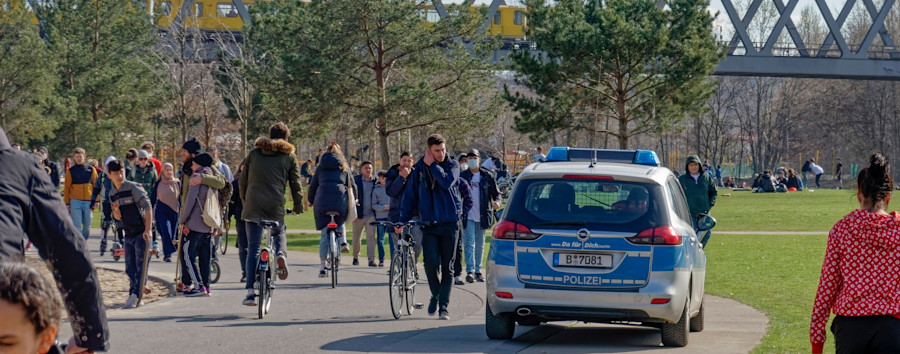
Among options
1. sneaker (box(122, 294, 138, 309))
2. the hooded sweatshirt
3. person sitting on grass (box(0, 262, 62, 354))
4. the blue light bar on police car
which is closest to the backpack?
sneaker (box(122, 294, 138, 309))

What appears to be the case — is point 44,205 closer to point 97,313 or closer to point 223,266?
point 97,313

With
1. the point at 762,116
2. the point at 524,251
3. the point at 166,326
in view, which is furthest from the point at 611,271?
the point at 762,116

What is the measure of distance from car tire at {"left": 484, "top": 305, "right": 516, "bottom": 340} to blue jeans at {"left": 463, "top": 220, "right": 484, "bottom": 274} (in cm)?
622

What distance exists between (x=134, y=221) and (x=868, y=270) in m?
9.30

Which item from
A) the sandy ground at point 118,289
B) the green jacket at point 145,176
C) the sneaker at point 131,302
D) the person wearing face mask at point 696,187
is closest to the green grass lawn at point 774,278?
the person wearing face mask at point 696,187

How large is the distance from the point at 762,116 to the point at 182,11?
5047cm

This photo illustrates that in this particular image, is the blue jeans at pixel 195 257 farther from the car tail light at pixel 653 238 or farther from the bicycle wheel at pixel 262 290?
the car tail light at pixel 653 238

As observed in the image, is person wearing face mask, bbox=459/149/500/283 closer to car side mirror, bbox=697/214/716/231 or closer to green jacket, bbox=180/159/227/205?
green jacket, bbox=180/159/227/205

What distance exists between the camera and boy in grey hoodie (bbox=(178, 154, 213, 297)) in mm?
14172

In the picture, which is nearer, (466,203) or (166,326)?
(166,326)

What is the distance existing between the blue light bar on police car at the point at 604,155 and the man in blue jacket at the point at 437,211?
4.02ft

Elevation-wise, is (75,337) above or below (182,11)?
below

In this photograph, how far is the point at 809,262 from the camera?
20281 millimetres

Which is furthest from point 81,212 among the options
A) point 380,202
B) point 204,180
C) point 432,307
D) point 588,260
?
point 588,260
